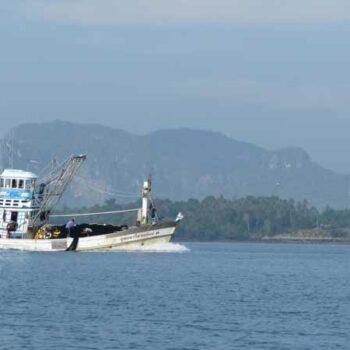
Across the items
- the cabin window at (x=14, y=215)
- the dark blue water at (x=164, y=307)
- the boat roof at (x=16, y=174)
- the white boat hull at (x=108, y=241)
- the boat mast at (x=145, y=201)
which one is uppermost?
the boat roof at (x=16, y=174)

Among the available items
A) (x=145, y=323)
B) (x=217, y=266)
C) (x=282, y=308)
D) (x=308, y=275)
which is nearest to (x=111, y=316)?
(x=145, y=323)

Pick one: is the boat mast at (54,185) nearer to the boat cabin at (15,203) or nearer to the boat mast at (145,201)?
the boat cabin at (15,203)

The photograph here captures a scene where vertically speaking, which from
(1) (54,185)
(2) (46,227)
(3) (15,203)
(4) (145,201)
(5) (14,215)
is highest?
(1) (54,185)

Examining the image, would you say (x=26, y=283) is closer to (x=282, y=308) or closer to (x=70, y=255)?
(x=282, y=308)

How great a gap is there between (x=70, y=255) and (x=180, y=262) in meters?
12.6

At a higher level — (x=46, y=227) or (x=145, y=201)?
(x=145, y=201)

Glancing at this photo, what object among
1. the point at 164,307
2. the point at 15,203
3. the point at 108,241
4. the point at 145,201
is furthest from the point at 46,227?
the point at 164,307

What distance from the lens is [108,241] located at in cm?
16275

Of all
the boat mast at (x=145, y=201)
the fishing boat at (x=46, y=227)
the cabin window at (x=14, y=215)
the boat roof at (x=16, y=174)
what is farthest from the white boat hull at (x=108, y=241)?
the boat roof at (x=16, y=174)

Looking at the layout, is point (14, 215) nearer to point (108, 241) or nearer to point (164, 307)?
point (108, 241)

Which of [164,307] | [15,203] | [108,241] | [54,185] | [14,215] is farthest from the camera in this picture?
[54,185]

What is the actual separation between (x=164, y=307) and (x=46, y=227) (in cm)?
6975

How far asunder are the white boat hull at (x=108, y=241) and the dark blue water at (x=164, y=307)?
11.4 m

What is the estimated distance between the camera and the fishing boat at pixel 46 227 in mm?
159750
